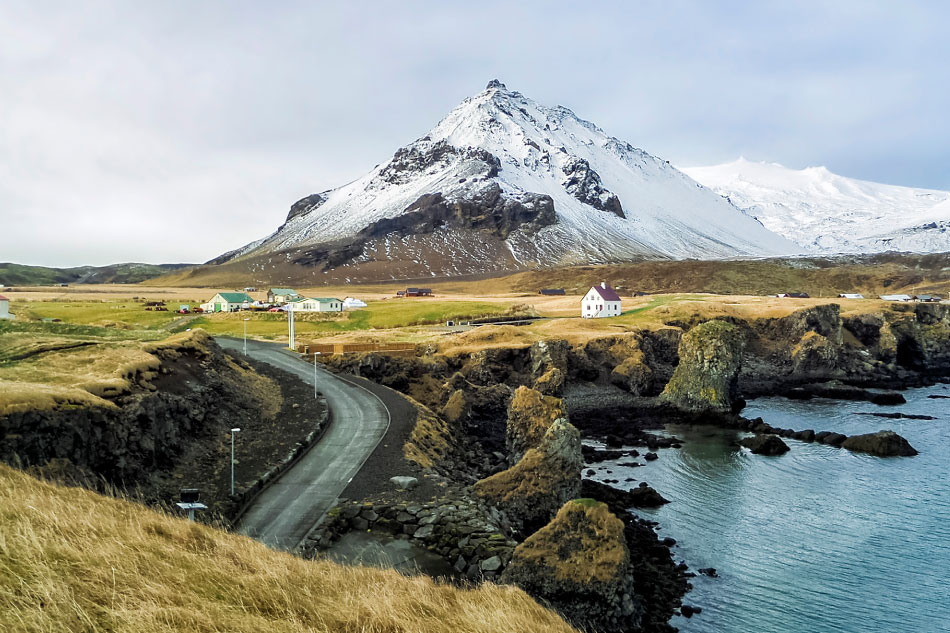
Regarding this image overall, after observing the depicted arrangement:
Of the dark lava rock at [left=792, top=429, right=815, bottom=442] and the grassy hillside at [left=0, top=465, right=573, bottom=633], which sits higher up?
the grassy hillside at [left=0, top=465, right=573, bottom=633]

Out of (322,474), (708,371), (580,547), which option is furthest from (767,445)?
(322,474)

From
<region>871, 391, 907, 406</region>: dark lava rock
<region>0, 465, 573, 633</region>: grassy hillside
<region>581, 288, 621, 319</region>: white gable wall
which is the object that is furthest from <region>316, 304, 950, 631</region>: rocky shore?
<region>581, 288, 621, 319</region>: white gable wall

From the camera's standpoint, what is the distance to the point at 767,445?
42812 millimetres

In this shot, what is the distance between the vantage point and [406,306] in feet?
332

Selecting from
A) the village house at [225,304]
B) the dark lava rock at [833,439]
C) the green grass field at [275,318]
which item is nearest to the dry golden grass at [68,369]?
the green grass field at [275,318]

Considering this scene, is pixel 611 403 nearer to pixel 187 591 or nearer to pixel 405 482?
pixel 405 482

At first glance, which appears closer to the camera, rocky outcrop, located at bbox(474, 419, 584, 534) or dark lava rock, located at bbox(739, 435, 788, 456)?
rocky outcrop, located at bbox(474, 419, 584, 534)

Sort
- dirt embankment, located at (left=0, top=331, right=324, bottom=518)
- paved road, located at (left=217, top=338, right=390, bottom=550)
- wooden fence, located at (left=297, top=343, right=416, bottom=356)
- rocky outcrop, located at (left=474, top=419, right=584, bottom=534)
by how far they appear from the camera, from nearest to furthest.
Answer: dirt embankment, located at (left=0, top=331, right=324, bottom=518) → paved road, located at (left=217, top=338, right=390, bottom=550) → rocky outcrop, located at (left=474, top=419, right=584, bottom=534) → wooden fence, located at (left=297, top=343, right=416, bottom=356)

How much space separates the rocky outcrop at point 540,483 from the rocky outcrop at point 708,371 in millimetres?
30291

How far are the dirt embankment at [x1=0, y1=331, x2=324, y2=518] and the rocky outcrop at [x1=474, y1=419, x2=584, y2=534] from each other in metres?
10.6

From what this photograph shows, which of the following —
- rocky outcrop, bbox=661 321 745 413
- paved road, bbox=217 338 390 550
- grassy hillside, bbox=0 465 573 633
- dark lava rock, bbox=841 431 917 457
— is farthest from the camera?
rocky outcrop, bbox=661 321 745 413

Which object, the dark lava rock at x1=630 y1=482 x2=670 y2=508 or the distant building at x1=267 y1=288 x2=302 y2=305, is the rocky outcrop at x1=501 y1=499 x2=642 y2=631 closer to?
the dark lava rock at x1=630 y1=482 x2=670 y2=508

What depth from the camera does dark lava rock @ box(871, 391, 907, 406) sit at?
59406 millimetres

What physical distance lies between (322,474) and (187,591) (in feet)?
63.5
